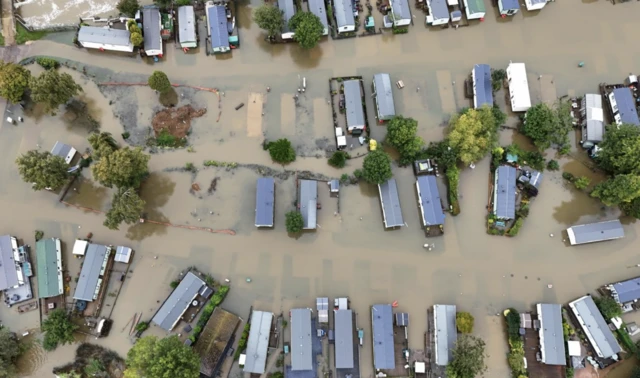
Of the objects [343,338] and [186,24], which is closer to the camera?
[343,338]

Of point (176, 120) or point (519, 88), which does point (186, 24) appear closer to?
point (176, 120)

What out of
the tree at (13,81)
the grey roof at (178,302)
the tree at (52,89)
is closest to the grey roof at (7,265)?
the tree at (52,89)

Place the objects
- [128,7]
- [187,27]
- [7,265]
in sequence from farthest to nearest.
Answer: [187,27], [128,7], [7,265]

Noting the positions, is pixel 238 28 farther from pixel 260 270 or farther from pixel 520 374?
pixel 520 374

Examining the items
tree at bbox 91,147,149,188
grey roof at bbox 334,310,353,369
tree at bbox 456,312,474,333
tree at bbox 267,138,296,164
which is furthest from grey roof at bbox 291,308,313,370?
tree at bbox 91,147,149,188

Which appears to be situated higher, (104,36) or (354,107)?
(104,36)

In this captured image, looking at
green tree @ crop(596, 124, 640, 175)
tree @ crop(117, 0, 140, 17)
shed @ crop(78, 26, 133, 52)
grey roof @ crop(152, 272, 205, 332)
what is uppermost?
tree @ crop(117, 0, 140, 17)

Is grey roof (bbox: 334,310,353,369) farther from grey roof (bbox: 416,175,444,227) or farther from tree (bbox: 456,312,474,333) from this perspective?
grey roof (bbox: 416,175,444,227)

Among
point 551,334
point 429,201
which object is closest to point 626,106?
point 429,201
